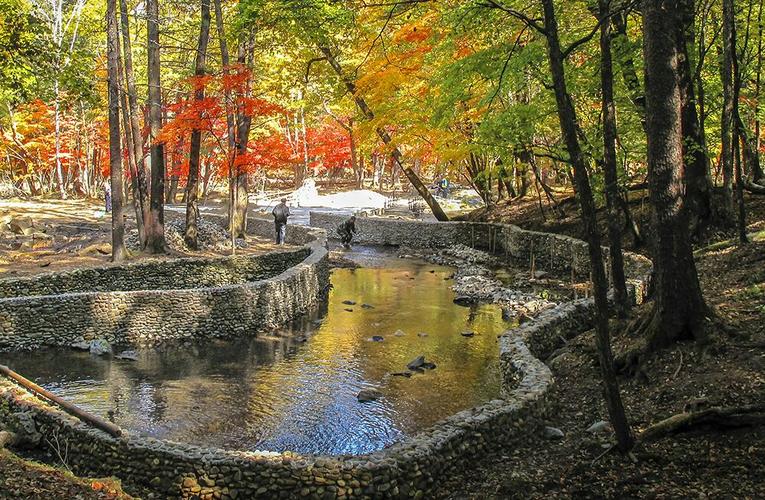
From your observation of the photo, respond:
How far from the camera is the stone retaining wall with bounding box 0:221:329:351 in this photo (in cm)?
1371

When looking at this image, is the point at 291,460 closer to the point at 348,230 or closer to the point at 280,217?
the point at 280,217

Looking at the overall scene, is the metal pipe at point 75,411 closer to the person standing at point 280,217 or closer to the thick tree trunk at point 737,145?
the thick tree trunk at point 737,145

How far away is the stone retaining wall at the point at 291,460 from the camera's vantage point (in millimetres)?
6809

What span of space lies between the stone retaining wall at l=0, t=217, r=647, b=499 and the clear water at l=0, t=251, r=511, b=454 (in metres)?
1.46

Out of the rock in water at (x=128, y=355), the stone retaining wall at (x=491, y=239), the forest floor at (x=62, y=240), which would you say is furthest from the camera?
the stone retaining wall at (x=491, y=239)

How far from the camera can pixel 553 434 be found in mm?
8055

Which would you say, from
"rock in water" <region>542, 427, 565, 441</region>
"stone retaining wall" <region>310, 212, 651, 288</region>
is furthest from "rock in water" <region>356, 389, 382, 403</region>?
"stone retaining wall" <region>310, 212, 651, 288</region>

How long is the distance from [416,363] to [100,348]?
22.3ft

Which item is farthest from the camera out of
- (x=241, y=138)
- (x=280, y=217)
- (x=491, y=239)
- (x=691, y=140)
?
(x=491, y=239)

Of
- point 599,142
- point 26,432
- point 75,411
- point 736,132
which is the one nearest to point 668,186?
point 599,142

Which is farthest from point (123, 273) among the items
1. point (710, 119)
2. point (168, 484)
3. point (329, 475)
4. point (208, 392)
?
point (710, 119)

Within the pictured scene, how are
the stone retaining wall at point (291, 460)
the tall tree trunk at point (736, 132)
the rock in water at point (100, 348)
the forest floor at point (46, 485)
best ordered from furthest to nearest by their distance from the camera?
the rock in water at point (100, 348) → the tall tree trunk at point (736, 132) → the stone retaining wall at point (291, 460) → the forest floor at point (46, 485)

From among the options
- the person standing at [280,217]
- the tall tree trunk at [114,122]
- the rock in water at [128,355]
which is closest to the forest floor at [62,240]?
the person standing at [280,217]

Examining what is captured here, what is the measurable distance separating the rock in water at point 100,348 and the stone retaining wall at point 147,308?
0.32 m
